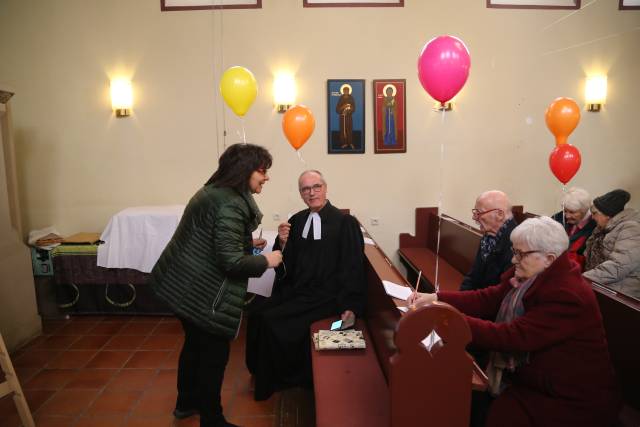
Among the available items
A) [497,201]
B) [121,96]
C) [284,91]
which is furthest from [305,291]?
[121,96]

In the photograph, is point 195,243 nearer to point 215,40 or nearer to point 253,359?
point 253,359

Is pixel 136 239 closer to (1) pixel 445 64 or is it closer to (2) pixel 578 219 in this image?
(1) pixel 445 64

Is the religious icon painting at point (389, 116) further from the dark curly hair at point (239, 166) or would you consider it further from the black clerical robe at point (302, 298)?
the dark curly hair at point (239, 166)

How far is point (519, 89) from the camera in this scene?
5.00 meters

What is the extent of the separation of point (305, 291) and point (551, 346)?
170 centimetres

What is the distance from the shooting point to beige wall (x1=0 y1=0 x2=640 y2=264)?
15.6 feet

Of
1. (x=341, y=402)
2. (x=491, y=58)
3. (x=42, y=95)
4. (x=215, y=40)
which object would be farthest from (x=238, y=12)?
(x=341, y=402)

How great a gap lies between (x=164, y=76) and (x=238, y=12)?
3.74 feet

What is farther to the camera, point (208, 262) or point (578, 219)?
point (578, 219)

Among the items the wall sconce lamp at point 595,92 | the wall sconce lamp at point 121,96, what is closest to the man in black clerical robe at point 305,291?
the wall sconce lamp at point 121,96

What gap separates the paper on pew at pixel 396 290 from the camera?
7.00 ft

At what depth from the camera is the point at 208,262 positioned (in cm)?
221

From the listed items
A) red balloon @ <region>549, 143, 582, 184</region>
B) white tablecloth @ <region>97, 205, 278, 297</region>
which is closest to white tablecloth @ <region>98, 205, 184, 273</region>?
white tablecloth @ <region>97, 205, 278, 297</region>

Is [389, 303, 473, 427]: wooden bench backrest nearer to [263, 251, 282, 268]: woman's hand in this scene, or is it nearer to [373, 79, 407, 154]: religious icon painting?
[263, 251, 282, 268]: woman's hand
